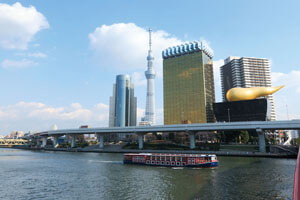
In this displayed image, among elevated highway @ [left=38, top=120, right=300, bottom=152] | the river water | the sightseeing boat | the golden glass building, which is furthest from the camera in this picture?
the golden glass building

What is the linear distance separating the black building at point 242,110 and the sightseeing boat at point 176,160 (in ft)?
248

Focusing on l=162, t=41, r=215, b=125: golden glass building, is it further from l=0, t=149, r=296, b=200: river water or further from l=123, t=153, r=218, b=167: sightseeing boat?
l=0, t=149, r=296, b=200: river water

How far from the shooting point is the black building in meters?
111

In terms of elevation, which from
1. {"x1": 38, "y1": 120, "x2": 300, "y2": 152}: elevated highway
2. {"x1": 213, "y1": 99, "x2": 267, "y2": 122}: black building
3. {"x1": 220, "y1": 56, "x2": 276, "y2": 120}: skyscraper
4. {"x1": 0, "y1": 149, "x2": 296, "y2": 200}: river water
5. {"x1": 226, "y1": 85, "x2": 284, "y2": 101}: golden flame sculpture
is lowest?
{"x1": 0, "y1": 149, "x2": 296, "y2": 200}: river water

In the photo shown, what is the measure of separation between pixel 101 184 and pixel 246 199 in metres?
20.6

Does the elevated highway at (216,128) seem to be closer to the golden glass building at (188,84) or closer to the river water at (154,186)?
the river water at (154,186)

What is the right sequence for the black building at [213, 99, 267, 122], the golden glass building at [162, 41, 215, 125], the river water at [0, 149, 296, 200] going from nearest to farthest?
the river water at [0, 149, 296, 200]
the black building at [213, 99, 267, 122]
the golden glass building at [162, 41, 215, 125]

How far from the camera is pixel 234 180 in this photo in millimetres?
34250

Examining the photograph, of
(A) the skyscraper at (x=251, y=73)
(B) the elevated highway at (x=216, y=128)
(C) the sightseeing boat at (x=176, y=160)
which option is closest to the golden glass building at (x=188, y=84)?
(A) the skyscraper at (x=251, y=73)

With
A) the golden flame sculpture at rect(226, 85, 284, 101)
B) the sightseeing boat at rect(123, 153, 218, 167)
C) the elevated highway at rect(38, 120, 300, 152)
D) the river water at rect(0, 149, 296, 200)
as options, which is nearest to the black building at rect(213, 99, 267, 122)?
the golden flame sculpture at rect(226, 85, 284, 101)

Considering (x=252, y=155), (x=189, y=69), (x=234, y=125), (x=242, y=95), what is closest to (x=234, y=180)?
(x=252, y=155)

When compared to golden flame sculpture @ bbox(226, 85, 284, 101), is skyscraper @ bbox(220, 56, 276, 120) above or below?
above

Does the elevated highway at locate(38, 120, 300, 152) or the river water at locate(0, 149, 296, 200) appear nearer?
the river water at locate(0, 149, 296, 200)

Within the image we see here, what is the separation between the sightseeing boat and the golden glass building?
99.3m
